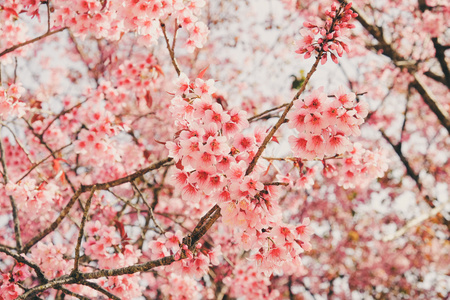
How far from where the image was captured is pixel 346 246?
896 cm

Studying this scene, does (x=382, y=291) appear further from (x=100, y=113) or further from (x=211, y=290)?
(x=100, y=113)

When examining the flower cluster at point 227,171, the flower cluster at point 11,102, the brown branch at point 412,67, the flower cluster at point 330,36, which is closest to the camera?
the flower cluster at point 227,171

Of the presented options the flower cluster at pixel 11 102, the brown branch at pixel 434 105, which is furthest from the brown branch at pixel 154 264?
the brown branch at pixel 434 105

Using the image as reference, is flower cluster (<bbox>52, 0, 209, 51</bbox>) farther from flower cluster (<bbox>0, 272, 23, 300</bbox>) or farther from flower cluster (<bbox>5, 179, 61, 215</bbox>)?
flower cluster (<bbox>0, 272, 23, 300</bbox>)

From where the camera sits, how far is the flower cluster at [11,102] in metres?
2.89

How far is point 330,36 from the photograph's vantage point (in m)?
1.65

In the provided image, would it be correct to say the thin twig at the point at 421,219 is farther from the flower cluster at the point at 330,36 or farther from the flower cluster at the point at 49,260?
the flower cluster at the point at 49,260

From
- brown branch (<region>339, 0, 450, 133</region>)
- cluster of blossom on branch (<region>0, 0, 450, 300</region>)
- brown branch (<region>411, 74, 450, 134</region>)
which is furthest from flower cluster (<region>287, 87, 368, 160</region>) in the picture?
brown branch (<region>411, 74, 450, 134</region>)

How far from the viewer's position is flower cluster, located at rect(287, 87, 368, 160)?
5.20 feet

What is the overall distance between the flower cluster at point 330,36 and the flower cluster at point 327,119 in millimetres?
204

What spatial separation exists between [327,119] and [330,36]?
401mm

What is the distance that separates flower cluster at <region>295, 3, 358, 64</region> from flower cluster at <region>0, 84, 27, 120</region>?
8.01 feet

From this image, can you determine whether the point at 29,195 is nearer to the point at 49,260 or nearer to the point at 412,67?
the point at 49,260

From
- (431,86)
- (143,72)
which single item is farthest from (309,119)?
(431,86)
